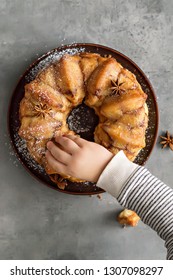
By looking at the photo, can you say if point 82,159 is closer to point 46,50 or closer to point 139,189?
point 139,189

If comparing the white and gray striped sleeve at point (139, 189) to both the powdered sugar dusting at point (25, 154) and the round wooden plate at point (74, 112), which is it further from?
the powdered sugar dusting at point (25, 154)

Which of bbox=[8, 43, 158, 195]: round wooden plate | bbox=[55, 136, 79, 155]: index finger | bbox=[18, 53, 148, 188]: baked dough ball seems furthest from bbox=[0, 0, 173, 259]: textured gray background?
bbox=[55, 136, 79, 155]: index finger

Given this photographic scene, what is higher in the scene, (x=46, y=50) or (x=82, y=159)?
(x=46, y=50)

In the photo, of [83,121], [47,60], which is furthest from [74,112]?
[47,60]

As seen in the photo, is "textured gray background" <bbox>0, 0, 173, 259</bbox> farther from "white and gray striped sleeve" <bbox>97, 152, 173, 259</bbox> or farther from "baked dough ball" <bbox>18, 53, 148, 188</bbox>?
"white and gray striped sleeve" <bbox>97, 152, 173, 259</bbox>

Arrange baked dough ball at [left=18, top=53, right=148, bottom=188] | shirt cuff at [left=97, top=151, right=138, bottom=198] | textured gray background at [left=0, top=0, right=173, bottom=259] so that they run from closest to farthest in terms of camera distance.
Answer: shirt cuff at [left=97, top=151, right=138, bottom=198], baked dough ball at [left=18, top=53, right=148, bottom=188], textured gray background at [left=0, top=0, right=173, bottom=259]

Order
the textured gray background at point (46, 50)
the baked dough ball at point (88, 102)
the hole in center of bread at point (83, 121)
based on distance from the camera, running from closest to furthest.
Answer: the baked dough ball at point (88, 102) → the hole in center of bread at point (83, 121) → the textured gray background at point (46, 50)

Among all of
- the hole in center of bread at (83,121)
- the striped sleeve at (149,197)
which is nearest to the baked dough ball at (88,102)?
the hole in center of bread at (83,121)
